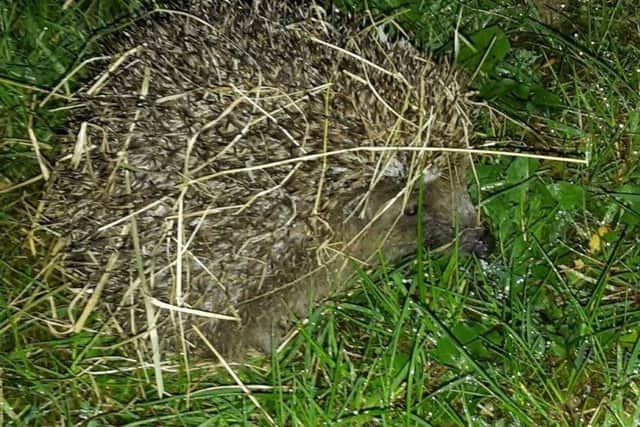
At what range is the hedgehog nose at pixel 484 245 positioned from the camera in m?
2.72

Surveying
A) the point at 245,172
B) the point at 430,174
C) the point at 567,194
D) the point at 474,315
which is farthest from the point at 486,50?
the point at 245,172

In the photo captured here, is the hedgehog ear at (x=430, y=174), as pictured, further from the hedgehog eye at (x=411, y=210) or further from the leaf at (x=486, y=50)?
the leaf at (x=486, y=50)

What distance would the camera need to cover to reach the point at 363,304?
2703mm

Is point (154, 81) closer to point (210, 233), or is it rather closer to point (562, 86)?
point (210, 233)

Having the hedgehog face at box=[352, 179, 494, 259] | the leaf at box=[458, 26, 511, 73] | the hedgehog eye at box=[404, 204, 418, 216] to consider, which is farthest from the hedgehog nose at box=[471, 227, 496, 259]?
the leaf at box=[458, 26, 511, 73]

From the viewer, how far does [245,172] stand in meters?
2.42

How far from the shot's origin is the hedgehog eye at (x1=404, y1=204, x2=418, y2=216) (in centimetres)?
266

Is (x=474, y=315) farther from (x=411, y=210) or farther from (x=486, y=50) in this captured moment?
(x=486, y=50)

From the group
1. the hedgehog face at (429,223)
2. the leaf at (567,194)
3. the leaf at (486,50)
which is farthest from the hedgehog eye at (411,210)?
the leaf at (486,50)

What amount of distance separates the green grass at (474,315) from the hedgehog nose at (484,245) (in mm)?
33

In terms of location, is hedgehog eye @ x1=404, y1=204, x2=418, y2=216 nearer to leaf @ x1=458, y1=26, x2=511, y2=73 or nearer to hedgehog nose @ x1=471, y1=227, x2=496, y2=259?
hedgehog nose @ x1=471, y1=227, x2=496, y2=259

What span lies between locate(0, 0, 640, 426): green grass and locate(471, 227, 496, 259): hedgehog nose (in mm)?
33

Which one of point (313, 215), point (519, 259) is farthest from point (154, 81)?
point (519, 259)

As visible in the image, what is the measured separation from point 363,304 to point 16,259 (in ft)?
3.40
